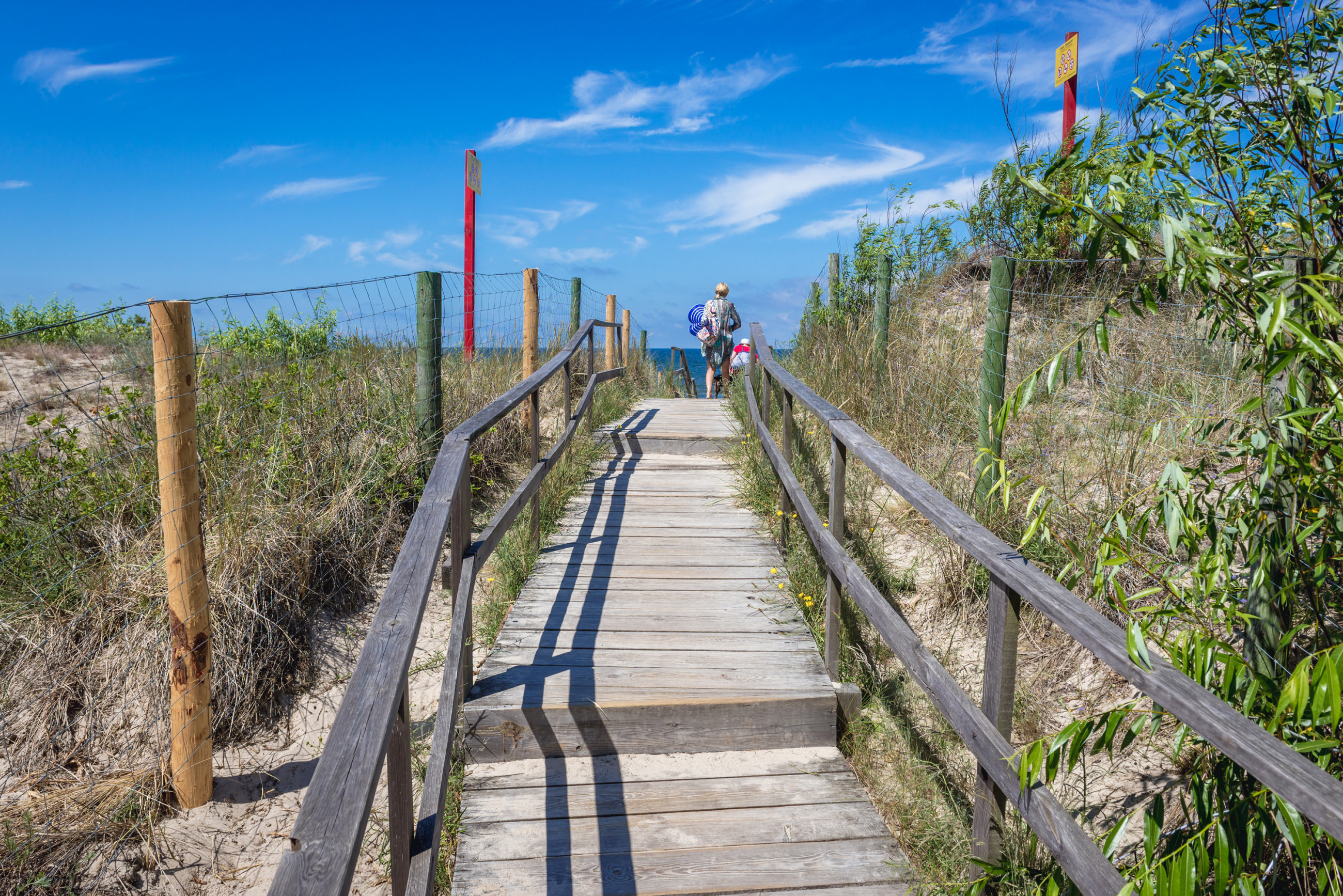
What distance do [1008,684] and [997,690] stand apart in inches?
1.3

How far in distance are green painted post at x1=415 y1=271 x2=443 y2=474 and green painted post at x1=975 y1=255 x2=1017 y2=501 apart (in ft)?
11.1

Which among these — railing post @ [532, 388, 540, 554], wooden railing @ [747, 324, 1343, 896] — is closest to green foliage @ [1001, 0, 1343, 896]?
wooden railing @ [747, 324, 1343, 896]

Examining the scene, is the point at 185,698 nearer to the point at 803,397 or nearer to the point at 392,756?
the point at 392,756

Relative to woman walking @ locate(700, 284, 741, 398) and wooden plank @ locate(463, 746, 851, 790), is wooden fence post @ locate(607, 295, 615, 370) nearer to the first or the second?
woman walking @ locate(700, 284, 741, 398)

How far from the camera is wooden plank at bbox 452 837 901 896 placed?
237 cm

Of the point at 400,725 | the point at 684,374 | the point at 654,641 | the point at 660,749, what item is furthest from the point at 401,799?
the point at 684,374

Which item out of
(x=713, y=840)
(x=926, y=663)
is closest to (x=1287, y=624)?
(x=926, y=663)

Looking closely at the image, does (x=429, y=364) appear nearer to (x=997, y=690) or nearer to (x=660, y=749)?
(x=660, y=749)

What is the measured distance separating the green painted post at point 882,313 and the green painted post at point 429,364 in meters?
3.23

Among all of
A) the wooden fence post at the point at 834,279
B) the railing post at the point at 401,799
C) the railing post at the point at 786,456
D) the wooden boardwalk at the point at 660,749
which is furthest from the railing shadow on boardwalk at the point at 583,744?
the wooden fence post at the point at 834,279

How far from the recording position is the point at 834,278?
304 inches

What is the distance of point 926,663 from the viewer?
2324 millimetres

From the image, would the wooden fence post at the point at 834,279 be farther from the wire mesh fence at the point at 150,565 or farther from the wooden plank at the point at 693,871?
the wooden plank at the point at 693,871

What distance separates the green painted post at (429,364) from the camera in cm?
530
